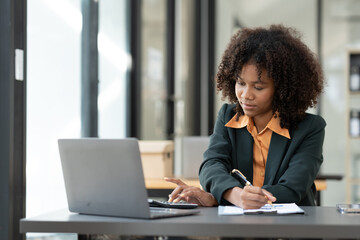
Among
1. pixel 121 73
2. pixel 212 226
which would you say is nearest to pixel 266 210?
pixel 212 226

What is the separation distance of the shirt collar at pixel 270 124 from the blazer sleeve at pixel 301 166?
4cm

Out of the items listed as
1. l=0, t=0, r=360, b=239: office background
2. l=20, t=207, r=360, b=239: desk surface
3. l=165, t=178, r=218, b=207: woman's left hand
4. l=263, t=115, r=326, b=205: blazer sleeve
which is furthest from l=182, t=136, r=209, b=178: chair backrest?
l=20, t=207, r=360, b=239: desk surface

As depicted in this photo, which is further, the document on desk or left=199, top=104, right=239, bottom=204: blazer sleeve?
left=199, top=104, right=239, bottom=204: blazer sleeve

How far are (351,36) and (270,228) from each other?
17.3ft

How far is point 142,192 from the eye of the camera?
1.39 meters

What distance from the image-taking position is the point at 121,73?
4.28m

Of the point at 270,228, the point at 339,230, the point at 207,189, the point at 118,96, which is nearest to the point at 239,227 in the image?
the point at 270,228

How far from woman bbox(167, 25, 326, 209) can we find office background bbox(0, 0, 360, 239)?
314 millimetres

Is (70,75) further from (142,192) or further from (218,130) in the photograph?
(142,192)

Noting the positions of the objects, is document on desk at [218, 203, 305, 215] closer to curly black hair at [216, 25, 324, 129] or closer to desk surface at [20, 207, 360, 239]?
desk surface at [20, 207, 360, 239]

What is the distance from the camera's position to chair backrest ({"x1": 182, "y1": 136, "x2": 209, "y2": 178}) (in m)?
3.40

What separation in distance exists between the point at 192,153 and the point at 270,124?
1.46 metres

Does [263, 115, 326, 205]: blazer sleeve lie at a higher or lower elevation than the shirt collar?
lower

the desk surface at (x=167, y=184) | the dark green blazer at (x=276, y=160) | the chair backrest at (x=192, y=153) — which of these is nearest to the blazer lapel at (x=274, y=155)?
the dark green blazer at (x=276, y=160)
